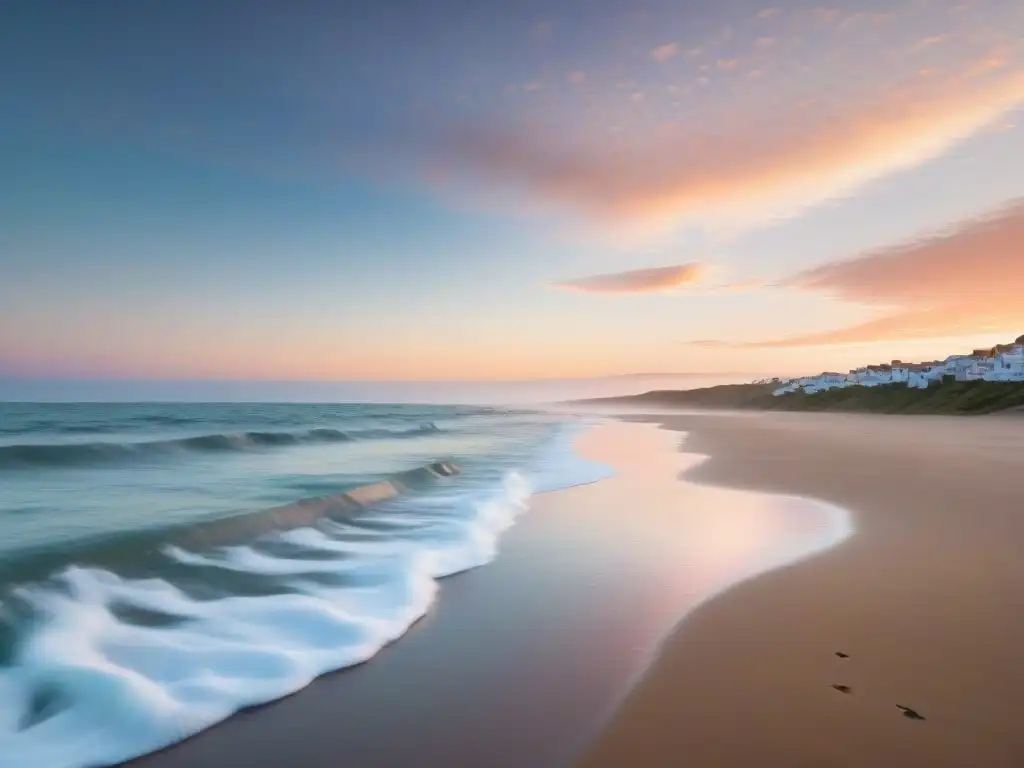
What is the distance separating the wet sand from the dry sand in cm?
27

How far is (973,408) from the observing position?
46781 mm

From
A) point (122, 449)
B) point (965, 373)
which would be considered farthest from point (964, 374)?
point (122, 449)

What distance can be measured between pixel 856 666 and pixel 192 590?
526 cm

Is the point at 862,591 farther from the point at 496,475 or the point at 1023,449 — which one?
the point at 1023,449

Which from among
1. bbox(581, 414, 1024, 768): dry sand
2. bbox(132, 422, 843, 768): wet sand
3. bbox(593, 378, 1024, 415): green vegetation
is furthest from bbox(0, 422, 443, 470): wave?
bbox(593, 378, 1024, 415): green vegetation

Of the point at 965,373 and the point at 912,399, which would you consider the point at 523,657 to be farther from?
the point at 965,373

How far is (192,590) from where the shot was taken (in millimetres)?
5512

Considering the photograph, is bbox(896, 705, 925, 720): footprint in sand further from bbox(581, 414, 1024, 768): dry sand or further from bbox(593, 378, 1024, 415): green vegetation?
bbox(593, 378, 1024, 415): green vegetation

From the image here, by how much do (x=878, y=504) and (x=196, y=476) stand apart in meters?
13.1

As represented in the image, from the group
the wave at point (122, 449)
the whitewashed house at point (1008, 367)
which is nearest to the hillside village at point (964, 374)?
the whitewashed house at point (1008, 367)

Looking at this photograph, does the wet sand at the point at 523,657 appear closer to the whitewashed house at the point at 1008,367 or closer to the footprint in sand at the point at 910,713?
the footprint in sand at the point at 910,713

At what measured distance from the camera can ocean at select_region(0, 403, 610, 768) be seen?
11.0 feet

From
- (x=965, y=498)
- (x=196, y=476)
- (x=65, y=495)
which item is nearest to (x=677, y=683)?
(x=965, y=498)

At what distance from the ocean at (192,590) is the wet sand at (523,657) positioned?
31 centimetres
